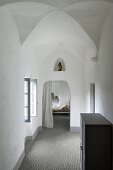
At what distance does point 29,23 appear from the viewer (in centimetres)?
417

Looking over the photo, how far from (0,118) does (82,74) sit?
18.3 ft

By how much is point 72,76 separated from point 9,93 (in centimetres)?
490

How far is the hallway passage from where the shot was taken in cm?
489

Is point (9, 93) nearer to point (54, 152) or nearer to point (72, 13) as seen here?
point (72, 13)

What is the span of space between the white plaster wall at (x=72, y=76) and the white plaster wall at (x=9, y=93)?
12.7 feet

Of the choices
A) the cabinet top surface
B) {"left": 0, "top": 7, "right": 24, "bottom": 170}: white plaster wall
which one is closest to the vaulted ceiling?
{"left": 0, "top": 7, "right": 24, "bottom": 170}: white plaster wall

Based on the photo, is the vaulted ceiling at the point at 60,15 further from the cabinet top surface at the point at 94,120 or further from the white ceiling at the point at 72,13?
the cabinet top surface at the point at 94,120

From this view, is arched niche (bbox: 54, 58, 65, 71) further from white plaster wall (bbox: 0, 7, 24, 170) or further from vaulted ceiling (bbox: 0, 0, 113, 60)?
white plaster wall (bbox: 0, 7, 24, 170)

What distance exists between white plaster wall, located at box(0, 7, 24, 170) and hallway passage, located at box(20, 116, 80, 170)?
2.00 ft

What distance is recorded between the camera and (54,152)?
587cm

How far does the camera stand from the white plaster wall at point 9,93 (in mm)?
3441

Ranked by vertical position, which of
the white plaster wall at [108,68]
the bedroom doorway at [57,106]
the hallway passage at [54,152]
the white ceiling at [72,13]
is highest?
the white ceiling at [72,13]

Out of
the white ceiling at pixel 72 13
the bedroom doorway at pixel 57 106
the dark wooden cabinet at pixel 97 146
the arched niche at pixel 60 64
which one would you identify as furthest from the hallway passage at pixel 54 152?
the white ceiling at pixel 72 13

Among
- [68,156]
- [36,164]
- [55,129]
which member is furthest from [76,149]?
[55,129]
